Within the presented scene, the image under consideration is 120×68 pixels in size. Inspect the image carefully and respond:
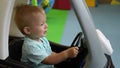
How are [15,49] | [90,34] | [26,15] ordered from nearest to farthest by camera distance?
[90,34]
[26,15]
[15,49]

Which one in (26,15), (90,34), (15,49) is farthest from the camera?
(15,49)

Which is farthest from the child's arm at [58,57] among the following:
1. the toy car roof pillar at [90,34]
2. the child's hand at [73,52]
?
the toy car roof pillar at [90,34]

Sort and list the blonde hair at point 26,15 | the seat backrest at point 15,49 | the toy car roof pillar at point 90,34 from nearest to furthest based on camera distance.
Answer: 1. the toy car roof pillar at point 90,34
2. the blonde hair at point 26,15
3. the seat backrest at point 15,49

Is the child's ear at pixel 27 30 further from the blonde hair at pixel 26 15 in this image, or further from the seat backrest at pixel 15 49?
the seat backrest at pixel 15 49

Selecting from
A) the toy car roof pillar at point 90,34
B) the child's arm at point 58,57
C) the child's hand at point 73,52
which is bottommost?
the child's arm at point 58,57

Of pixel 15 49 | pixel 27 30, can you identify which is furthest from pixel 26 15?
pixel 15 49

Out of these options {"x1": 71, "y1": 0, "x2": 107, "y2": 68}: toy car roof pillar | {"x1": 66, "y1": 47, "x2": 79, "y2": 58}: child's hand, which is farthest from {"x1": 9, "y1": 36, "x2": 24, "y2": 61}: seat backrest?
{"x1": 71, "y1": 0, "x2": 107, "y2": 68}: toy car roof pillar

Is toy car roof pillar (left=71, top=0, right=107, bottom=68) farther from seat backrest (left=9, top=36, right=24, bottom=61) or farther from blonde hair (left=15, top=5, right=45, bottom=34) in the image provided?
seat backrest (left=9, top=36, right=24, bottom=61)

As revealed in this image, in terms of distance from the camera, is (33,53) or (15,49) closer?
(33,53)

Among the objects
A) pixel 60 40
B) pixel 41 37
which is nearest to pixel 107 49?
pixel 41 37

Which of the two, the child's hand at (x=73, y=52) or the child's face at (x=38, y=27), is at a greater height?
the child's face at (x=38, y=27)

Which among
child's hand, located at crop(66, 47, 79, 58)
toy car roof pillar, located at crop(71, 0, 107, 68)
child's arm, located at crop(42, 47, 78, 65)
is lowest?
child's arm, located at crop(42, 47, 78, 65)

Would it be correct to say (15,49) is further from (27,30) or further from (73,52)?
(73,52)

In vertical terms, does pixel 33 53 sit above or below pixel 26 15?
below
